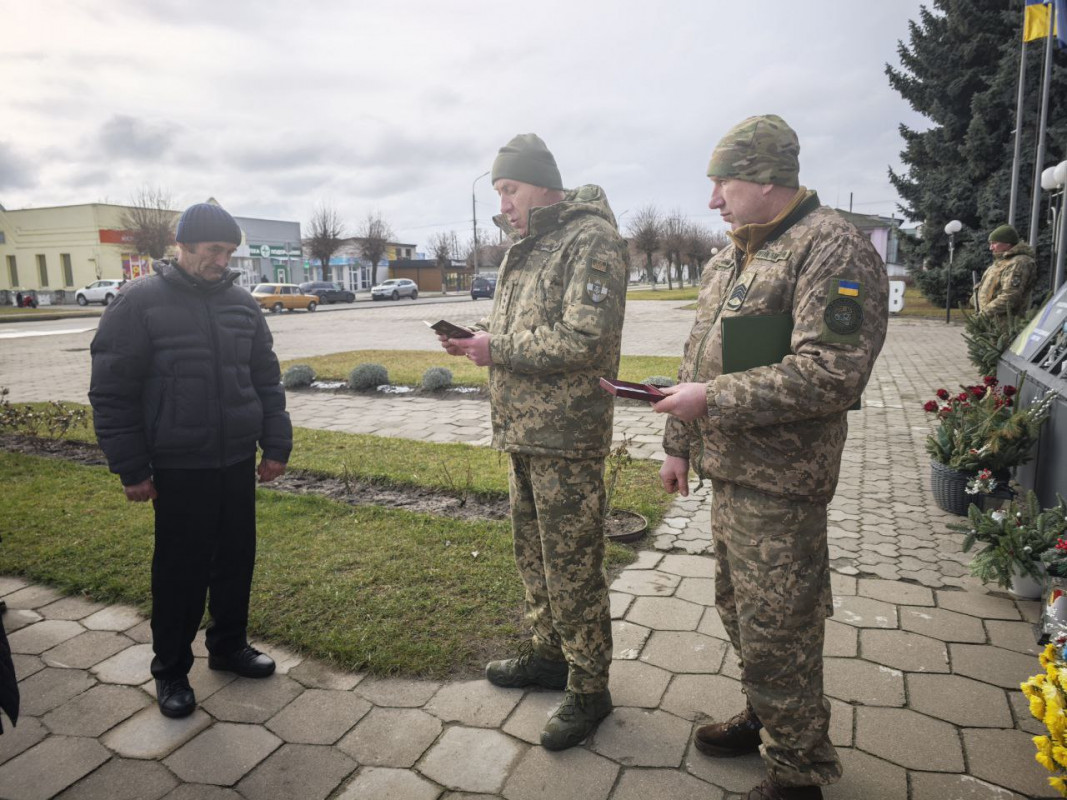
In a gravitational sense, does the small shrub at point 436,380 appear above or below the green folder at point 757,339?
below

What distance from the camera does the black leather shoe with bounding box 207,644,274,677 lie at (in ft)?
10.1

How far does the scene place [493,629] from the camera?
11.1 feet

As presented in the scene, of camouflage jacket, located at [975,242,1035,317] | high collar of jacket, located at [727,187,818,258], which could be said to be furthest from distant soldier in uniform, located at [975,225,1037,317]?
high collar of jacket, located at [727,187,818,258]

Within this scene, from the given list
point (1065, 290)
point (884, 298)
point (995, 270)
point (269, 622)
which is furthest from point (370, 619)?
point (995, 270)

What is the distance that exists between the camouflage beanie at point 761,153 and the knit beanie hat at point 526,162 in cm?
76

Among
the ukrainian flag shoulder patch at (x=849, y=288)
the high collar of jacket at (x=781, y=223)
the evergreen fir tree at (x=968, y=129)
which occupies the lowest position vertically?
the ukrainian flag shoulder patch at (x=849, y=288)

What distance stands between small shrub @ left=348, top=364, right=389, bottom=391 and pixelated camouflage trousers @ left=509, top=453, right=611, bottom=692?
27.7ft

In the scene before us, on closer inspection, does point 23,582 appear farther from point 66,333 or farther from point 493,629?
point 66,333

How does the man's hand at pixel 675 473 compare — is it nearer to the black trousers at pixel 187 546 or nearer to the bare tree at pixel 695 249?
the black trousers at pixel 187 546

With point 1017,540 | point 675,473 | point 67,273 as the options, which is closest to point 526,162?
point 675,473

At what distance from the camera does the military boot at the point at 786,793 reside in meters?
2.12

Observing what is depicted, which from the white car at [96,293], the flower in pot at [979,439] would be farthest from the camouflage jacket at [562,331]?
the white car at [96,293]

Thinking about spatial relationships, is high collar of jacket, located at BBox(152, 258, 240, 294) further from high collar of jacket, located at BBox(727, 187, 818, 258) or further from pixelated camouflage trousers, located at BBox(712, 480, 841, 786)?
pixelated camouflage trousers, located at BBox(712, 480, 841, 786)

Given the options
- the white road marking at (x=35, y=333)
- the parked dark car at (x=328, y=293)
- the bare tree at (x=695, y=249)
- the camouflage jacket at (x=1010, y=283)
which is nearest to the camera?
the camouflage jacket at (x=1010, y=283)
